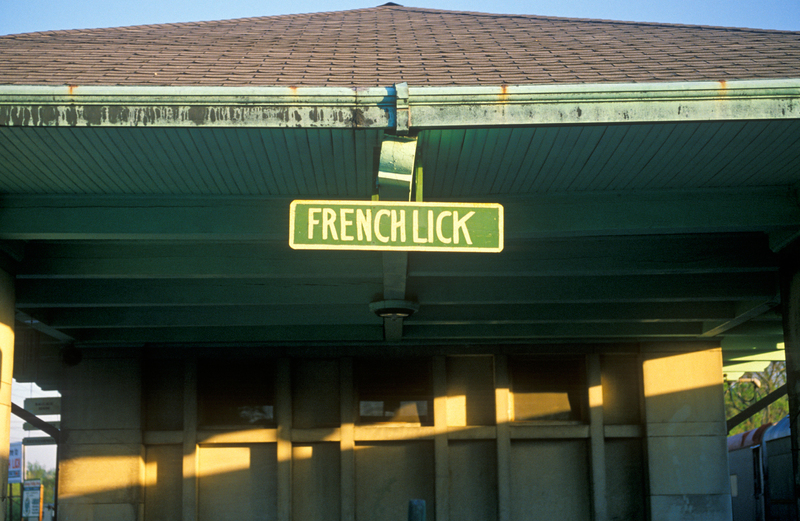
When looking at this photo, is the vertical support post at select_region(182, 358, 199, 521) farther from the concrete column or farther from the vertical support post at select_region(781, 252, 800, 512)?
the vertical support post at select_region(781, 252, 800, 512)

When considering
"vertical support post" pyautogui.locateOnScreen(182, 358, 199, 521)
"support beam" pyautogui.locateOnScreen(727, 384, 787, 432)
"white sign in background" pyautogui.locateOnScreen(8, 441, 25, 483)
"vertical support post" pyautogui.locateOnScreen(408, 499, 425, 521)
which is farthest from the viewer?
"white sign in background" pyautogui.locateOnScreen(8, 441, 25, 483)

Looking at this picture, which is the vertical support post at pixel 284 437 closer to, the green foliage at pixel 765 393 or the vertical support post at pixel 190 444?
the vertical support post at pixel 190 444

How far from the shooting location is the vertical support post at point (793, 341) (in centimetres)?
747

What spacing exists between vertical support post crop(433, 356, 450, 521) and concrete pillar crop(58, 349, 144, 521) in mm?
4752

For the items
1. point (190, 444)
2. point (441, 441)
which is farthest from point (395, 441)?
point (190, 444)

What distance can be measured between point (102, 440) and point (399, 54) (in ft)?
29.0

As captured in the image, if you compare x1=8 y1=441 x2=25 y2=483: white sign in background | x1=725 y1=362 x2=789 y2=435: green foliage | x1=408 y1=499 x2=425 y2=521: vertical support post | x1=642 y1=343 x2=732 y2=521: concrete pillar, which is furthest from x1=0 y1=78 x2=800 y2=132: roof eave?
x1=725 y1=362 x2=789 y2=435: green foliage

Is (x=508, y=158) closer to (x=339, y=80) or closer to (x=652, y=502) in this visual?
(x=339, y=80)

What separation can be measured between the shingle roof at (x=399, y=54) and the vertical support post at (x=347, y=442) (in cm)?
597

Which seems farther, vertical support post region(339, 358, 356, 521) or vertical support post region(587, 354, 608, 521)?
vertical support post region(587, 354, 608, 521)

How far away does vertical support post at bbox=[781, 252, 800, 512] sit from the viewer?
7.47m

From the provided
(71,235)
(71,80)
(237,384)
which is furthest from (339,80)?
(237,384)

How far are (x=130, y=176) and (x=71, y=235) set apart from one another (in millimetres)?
1093

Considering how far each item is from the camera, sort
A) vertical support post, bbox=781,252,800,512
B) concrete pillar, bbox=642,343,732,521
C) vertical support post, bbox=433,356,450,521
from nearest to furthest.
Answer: vertical support post, bbox=781,252,800,512 → vertical support post, bbox=433,356,450,521 → concrete pillar, bbox=642,343,732,521
